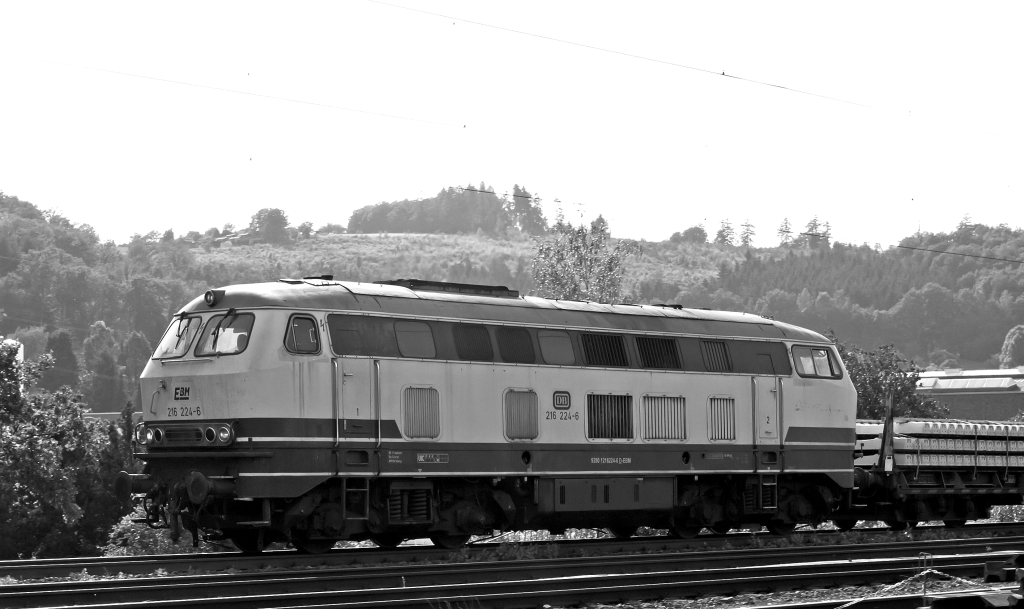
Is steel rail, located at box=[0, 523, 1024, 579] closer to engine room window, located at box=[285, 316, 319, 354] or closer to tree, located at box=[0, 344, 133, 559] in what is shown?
engine room window, located at box=[285, 316, 319, 354]

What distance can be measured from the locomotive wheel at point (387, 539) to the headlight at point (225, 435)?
356 centimetres

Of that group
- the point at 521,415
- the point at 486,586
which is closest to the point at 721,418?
the point at 521,415

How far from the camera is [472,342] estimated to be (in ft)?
65.6

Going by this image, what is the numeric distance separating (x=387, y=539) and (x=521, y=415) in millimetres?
3063

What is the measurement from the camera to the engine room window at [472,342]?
19828mm

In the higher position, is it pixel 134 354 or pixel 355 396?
pixel 355 396

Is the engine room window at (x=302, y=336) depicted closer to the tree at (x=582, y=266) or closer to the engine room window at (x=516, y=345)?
the engine room window at (x=516, y=345)

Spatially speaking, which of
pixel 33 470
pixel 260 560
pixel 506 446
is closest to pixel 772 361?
pixel 506 446

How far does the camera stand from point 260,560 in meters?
16.9

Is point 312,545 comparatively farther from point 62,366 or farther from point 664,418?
point 62,366

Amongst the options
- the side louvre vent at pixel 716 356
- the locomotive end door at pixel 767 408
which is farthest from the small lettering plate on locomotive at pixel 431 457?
the locomotive end door at pixel 767 408

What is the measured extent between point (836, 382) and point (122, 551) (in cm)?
3537

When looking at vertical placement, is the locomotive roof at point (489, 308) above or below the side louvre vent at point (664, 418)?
above

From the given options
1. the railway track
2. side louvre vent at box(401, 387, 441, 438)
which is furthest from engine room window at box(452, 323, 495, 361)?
the railway track
